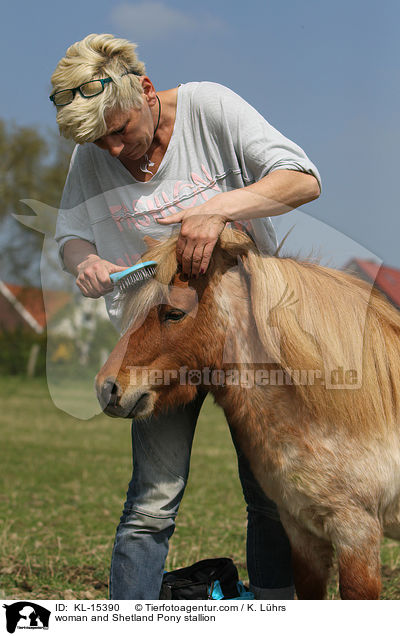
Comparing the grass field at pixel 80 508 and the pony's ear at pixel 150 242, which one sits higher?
the pony's ear at pixel 150 242

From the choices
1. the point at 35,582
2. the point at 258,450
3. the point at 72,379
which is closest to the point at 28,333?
the point at 72,379

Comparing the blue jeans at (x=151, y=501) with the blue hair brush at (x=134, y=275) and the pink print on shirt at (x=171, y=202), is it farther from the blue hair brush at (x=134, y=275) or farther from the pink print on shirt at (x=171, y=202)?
the pink print on shirt at (x=171, y=202)

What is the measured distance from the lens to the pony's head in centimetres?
230

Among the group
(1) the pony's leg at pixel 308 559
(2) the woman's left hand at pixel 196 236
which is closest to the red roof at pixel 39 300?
(2) the woman's left hand at pixel 196 236

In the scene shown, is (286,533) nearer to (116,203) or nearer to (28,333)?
(116,203)

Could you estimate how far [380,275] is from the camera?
8.32 ft

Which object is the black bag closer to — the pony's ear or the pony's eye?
the pony's eye

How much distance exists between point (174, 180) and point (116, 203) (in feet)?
0.82

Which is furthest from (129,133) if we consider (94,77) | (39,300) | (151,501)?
(151,501)

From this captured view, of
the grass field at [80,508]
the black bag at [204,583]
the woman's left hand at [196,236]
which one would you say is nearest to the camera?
the woman's left hand at [196,236]

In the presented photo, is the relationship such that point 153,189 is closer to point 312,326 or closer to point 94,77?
point 94,77

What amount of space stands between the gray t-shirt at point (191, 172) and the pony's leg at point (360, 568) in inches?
45.1
